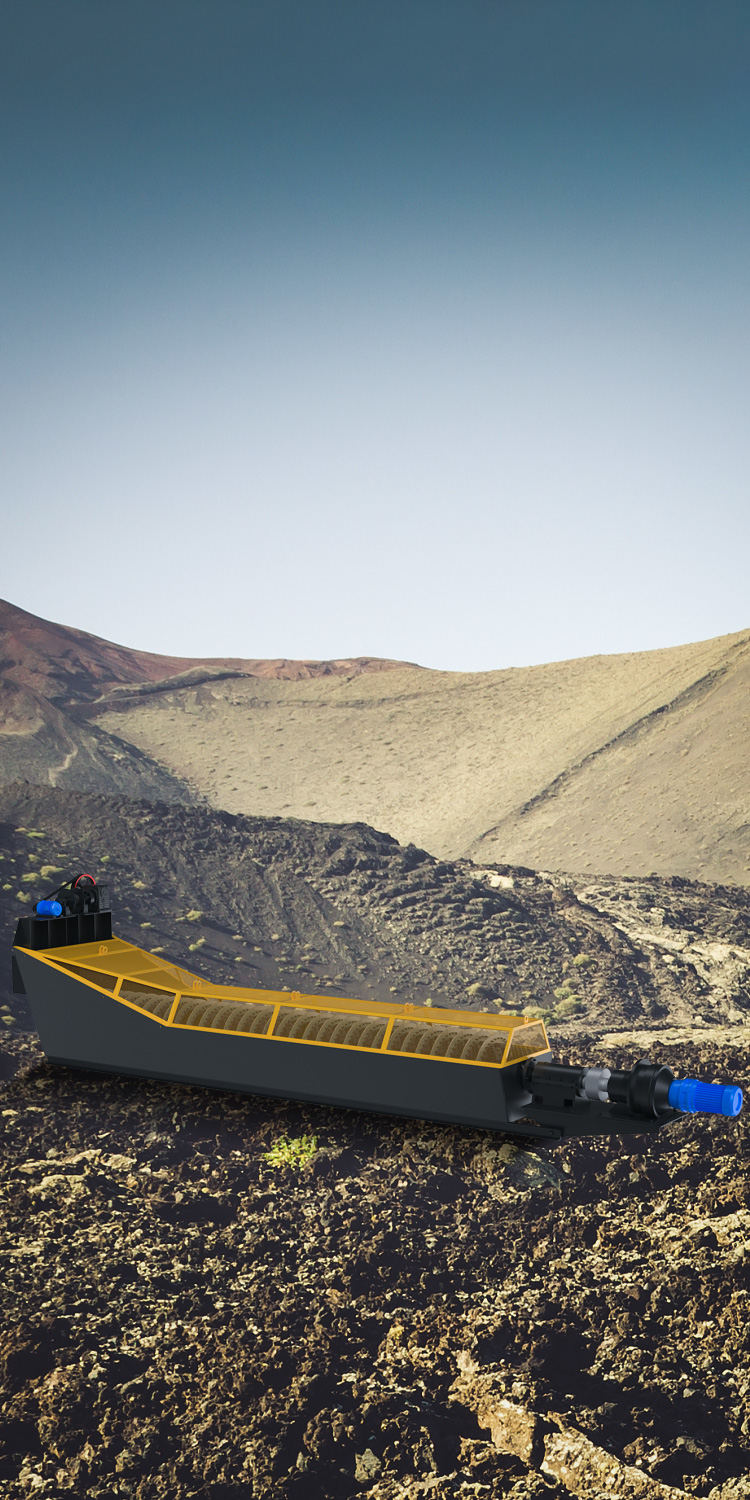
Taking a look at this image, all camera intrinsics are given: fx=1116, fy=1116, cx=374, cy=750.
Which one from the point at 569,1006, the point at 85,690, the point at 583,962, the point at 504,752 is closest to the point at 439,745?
the point at 504,752

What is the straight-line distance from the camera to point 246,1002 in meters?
3.82

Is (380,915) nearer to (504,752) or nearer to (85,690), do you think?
(504,752)

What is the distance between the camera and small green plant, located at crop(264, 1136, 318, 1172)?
3.83 metres

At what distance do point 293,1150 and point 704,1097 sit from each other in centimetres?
164

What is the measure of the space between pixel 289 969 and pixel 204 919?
191 centimetres

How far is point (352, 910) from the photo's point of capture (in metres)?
18.1

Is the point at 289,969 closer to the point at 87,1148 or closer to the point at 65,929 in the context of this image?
the point at 87,1148

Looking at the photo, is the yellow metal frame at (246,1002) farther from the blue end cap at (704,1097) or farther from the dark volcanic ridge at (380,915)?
the dark volcanic ridge at (380,915)

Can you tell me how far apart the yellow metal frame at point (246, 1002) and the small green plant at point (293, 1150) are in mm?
482

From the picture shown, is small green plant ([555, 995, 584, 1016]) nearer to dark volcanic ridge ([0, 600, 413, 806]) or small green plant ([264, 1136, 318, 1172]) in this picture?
small green plant ([264, 1136, 318, 1172])

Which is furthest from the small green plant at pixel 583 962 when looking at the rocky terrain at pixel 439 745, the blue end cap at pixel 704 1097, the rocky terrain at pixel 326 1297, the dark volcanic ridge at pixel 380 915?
the blue end cap at pixel 704 1097

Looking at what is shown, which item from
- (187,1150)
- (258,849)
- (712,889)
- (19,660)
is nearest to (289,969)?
(258,849)

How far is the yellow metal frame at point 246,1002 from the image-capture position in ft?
10.6

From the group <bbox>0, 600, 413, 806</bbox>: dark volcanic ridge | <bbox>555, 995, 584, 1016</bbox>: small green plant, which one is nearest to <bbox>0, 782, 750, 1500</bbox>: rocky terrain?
<bbox>555, 995, 584, 1016</bbox>: small green plant
